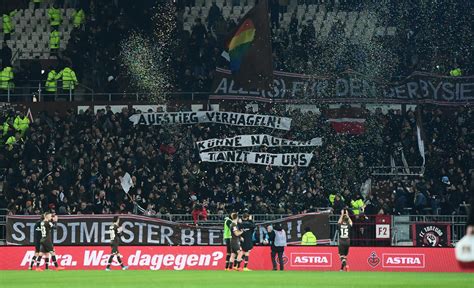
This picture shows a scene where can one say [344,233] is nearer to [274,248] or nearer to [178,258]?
[274,248]

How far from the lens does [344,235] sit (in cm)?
3469

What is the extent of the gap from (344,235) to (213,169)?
9.00 metres

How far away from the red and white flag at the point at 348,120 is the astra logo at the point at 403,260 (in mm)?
8301

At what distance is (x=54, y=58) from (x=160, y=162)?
10.2 meters

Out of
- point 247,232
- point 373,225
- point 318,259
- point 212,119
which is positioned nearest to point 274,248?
point 247,232

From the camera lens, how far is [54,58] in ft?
162

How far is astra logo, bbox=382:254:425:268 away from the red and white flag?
830cm

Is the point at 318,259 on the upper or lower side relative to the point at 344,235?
lower

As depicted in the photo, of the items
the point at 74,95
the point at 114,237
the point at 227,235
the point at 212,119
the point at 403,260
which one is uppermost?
the point at 74,95

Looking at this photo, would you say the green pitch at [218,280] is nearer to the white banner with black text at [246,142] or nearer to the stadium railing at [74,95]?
the white banner with black text at [246,142]

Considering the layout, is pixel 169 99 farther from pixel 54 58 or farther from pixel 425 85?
pixel 425 85

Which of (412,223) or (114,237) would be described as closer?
(114,237)

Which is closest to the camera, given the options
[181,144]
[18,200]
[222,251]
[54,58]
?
[222,251]

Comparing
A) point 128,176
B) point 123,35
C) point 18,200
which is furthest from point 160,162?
point 123,35
